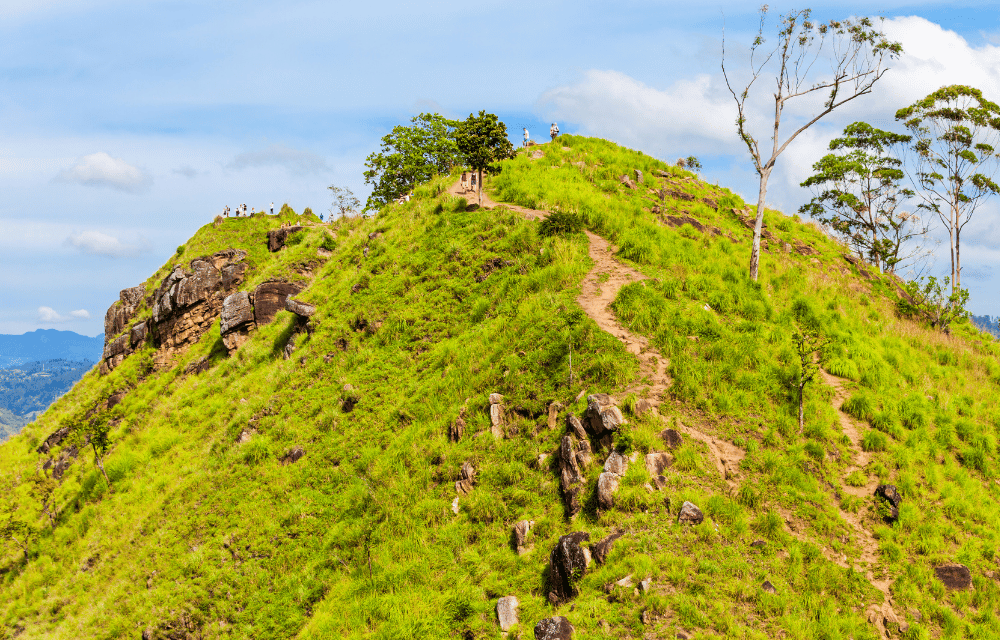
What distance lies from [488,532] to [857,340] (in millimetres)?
13630

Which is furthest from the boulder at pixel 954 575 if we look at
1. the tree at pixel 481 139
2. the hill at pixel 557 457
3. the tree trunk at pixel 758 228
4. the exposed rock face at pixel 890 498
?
the tree at pixel 481 139

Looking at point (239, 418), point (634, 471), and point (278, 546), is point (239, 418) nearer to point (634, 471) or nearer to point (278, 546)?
point (278, 546)

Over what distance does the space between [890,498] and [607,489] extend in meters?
6.66

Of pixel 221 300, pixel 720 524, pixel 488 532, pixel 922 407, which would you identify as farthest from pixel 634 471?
pixel 221 300

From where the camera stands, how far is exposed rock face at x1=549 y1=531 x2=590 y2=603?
416 inches

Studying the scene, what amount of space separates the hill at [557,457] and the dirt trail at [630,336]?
94 millimetres

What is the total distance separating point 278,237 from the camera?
43.0 m

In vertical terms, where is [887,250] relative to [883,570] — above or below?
above

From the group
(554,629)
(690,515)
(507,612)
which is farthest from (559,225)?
(554,629)

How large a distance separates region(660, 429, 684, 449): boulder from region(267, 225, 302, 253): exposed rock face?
123ft

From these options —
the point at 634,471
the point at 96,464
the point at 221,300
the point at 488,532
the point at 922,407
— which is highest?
the point at 221,300

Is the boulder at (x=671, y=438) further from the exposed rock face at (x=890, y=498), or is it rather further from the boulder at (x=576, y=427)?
the exposed rock face at (x=890, y=498)

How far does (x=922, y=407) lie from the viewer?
14891 mm

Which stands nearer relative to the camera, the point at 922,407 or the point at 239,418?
the point at 922,407
